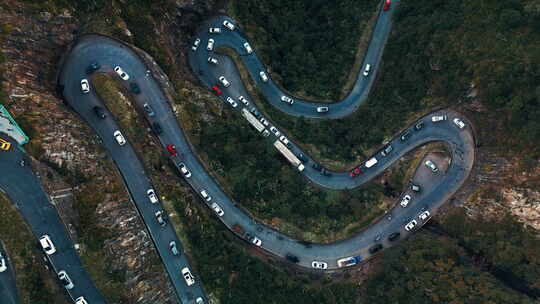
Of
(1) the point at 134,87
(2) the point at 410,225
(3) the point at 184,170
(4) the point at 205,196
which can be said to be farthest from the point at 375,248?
(1) the point at 134,87

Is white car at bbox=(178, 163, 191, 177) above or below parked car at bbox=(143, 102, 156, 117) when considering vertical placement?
below

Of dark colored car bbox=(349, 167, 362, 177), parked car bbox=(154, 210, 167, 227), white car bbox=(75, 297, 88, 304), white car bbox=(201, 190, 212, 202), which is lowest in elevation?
dark colored car bbox=(349, 167, 362, 177)

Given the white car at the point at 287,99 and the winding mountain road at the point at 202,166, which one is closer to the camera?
the winding mountain road at the point at 202,166

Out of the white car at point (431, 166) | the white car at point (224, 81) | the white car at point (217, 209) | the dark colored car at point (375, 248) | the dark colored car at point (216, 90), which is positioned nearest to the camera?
the white car at point (217, 209)

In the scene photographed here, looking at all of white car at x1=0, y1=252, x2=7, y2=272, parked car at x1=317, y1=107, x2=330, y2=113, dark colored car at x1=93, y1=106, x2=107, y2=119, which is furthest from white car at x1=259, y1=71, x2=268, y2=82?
white car at x1=0, y1=252, x2=7, y2=272

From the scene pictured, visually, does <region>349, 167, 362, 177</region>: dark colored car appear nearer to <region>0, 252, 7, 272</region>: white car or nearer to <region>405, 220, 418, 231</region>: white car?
<region>405, 220, 418, 231</region>: white car

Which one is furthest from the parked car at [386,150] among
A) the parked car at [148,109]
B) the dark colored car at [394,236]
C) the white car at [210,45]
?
the parked car at [148,109]

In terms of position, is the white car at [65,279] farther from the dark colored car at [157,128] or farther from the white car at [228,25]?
the white car at [228,25]
